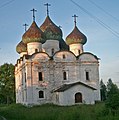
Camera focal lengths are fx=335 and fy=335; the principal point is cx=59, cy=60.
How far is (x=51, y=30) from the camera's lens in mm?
47656

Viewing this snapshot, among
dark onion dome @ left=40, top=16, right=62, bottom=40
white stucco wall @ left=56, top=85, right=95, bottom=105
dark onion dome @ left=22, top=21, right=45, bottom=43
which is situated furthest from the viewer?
dark onion dome @ left=40, top=16, right=62, bottom=40

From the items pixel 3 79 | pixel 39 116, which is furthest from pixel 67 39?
pixel 39 116

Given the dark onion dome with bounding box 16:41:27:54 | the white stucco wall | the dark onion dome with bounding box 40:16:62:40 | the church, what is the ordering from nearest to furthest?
the white stucco wall → the church → the dark onion dome with bounding box 40:16:62:40 → the dark onion dome with bounding box 16:41:27:54

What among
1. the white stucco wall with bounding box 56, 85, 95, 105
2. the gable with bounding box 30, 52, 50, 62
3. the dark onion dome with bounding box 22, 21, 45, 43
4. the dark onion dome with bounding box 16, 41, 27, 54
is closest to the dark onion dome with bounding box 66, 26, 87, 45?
the dark onion dome with bounding box 22, 21, 45, 43

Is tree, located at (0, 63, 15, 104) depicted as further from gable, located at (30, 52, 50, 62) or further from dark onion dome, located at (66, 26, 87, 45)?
gable, located at (30, 52, 50, 62)

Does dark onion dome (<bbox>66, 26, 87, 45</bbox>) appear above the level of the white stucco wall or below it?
above

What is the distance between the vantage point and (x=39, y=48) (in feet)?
151

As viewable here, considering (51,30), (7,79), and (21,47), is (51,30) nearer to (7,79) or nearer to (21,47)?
(21,47)

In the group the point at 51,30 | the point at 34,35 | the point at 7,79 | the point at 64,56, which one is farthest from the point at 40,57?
the point at 7,79

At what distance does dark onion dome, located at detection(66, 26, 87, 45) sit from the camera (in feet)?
157

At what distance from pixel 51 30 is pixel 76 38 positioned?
3.74 metres

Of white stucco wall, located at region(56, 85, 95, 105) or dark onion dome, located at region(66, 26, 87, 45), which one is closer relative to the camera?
white stucco wall, located at region(56, 85, 95, 105)

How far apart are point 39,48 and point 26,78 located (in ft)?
16.4

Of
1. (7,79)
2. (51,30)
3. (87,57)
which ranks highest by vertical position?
(51,30)
